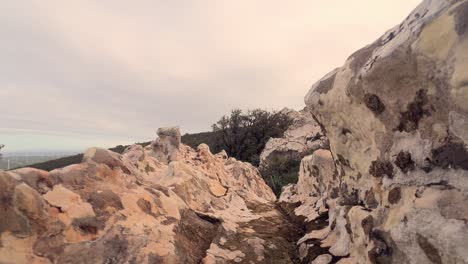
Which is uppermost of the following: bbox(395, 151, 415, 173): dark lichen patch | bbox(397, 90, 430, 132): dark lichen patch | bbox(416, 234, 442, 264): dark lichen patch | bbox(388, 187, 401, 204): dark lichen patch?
bbox(397, 90, 430, 132): dark lichen patch

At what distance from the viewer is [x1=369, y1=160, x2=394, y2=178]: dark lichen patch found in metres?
5.77

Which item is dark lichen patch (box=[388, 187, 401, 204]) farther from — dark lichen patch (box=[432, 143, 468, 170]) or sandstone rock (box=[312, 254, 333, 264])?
sandstone rock (box=[312, 254, 333, 264])

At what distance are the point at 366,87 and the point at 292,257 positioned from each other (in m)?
3.94

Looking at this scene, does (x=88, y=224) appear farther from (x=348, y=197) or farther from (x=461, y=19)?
(x=461, y=19)

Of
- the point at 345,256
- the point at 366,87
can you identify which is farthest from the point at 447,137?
the point at 345,256

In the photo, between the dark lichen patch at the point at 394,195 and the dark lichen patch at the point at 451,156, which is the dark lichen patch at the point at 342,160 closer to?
the dark lichen patch at the point at 394,195

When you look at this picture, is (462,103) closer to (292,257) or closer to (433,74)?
(433,74)

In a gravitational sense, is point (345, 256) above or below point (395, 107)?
below

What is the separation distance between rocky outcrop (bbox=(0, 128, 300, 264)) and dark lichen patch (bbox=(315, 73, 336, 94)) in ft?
12.0

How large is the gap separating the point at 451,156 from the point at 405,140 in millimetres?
969

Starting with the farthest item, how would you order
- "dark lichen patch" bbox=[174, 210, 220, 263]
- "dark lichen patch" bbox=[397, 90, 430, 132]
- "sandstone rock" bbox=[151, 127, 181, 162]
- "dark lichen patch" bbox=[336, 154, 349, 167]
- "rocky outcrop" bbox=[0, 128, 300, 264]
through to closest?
1. "sandstone rock" bbox=[151, 127, 181, 162]
2. "dark lichen patch" bbox=[336, 154, 349, 167]
3. "dark lichen patch" bbox=[174, 210, 220, 263]
4. "rocky outcrop" bbox=[0, 128, 300, 264]
5. "dark lichen patch" bbox=[397, 90, 430, 132]

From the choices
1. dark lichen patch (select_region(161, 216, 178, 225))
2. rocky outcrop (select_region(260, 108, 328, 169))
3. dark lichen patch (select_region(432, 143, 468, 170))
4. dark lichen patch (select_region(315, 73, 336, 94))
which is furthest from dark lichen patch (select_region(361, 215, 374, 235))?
rocky outcrop (select_region(260, 108, 328, 169))

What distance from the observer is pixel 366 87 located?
19.2 feet

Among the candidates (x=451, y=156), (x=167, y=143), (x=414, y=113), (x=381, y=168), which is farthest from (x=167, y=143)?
(x=451, y=156)
